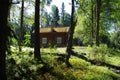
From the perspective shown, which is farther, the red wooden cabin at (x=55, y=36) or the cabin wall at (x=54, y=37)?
the red wooden cabin at (x=55, y=36)

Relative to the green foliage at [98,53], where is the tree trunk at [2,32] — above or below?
above

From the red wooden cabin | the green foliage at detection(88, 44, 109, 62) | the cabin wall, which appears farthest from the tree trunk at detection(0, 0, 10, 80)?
the red wooden cabin

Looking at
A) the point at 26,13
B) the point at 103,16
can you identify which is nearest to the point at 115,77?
the point at 26,13

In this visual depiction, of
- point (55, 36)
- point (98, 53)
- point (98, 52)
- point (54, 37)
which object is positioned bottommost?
point (98, 53)

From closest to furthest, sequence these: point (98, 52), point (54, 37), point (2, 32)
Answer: point (2, 32), point (98, 52), point (54, 37)

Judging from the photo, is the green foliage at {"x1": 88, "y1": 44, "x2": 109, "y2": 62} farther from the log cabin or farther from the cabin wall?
the log cabin

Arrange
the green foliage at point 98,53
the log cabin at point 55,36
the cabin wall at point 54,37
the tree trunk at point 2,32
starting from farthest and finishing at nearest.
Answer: the log cabin at point 55,36, the cabin wall at point 54,37, the green foliage at point 98,53, the tree trunk at point 2,32

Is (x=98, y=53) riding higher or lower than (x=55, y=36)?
lower

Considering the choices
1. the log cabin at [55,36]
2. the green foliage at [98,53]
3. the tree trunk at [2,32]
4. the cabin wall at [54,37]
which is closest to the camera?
the tree trunk at [2,32]

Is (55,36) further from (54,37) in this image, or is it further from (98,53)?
(98,53)

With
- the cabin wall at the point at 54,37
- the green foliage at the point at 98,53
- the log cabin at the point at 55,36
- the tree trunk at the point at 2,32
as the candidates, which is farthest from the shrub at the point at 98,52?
the log cabin at the point at 55,36

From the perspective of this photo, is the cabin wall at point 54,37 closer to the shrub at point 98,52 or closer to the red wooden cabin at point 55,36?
the red wooden cabin at point 55,36

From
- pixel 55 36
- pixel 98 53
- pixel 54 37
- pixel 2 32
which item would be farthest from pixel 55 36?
pixel 2 32

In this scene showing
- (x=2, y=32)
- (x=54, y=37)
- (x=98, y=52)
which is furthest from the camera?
(x=54, y=37)
